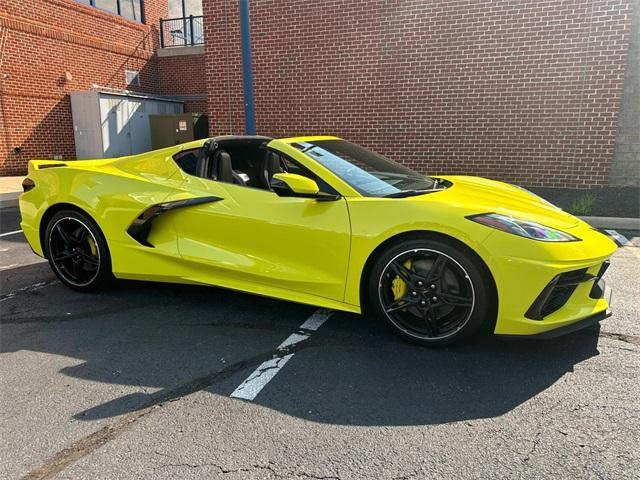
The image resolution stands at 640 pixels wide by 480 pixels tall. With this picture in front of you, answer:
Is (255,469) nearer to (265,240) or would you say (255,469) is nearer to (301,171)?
(265,240)

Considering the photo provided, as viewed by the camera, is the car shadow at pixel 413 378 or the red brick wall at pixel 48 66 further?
the red brick wall at pixel 48 66

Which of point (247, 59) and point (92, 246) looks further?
point (247, 59)

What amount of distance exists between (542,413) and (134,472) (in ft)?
6.38

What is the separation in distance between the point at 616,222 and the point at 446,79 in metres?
3.99

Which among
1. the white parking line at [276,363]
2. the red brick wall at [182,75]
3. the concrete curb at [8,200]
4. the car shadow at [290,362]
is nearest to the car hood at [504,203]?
the car shadow at [290,362]

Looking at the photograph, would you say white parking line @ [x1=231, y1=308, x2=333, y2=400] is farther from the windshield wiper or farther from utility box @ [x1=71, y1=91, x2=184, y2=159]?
utility box @ [x1=71, y1=91, x2=184, y2=159]

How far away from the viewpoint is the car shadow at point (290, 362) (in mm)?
2547

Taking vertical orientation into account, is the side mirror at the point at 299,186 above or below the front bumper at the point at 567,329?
above

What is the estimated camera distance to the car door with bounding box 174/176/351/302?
3.20 m

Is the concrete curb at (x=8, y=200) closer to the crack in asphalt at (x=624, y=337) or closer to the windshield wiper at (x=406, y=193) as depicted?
the windshield wiper at (x=406, y=193)

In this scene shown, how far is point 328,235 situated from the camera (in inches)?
125

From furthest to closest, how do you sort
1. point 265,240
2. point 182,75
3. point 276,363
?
1. point 182,75
2. point 265,240
3. point 276,363

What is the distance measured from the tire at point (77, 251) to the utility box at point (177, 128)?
10.5m

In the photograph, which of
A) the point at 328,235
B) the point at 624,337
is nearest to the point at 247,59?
the point at 328,235
